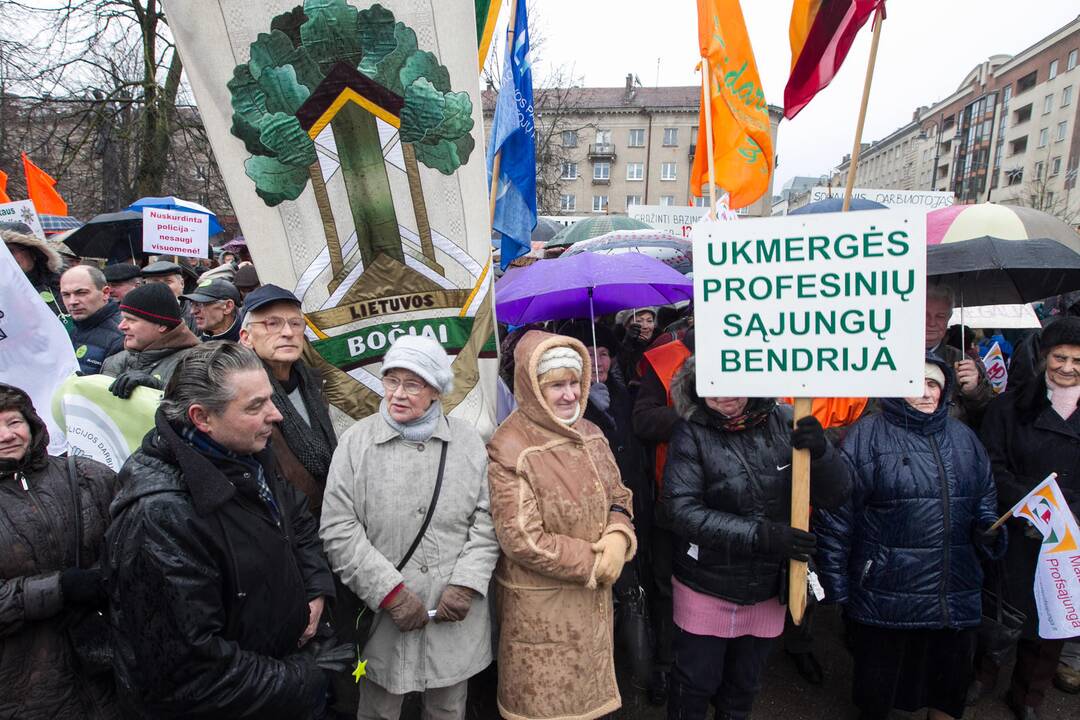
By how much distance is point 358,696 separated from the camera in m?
2.43

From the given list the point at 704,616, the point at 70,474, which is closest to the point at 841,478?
the point at 704,616

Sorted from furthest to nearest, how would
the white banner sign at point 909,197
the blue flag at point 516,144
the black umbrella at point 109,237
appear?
the white banner sign at point 909,197 < the black umbrella at point 109,237 < the blue flag at point 516,144

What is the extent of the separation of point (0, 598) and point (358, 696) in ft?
4.17

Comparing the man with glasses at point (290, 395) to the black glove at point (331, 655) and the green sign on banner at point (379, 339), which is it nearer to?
the green sign on banner at point (379, 339)

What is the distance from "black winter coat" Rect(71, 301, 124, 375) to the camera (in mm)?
3541

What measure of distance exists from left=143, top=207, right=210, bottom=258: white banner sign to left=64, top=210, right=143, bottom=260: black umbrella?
1.12 m

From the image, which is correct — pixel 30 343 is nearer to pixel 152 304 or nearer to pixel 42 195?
pixel 152 304

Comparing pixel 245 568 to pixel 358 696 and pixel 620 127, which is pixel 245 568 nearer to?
pixel 358 696

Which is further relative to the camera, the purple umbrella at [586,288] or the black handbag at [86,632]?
the purple umbrella at [586,288]

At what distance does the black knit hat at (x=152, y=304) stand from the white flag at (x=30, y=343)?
11.3 inches

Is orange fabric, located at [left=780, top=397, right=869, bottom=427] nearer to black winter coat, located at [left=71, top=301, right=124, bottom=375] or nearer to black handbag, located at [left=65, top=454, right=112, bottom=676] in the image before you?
black handbag, located at [left=65, top=454, right=112, bottom=676]

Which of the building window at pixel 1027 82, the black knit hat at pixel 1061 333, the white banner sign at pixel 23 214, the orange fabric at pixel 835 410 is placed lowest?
the orange fabric at pixel 835 410

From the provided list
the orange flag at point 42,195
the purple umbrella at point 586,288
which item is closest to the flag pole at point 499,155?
the purple umbrella at point 586,288

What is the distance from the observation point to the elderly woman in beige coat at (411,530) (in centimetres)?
217
